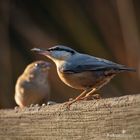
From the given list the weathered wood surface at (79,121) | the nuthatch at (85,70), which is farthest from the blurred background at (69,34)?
the weathered wood surface at (79,121)

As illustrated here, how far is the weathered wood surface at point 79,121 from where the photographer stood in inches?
87.8

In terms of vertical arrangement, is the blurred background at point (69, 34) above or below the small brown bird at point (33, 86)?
above

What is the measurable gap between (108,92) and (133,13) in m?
0.55

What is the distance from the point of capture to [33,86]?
4.91 meters

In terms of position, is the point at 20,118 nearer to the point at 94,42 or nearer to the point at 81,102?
the point at 81,102

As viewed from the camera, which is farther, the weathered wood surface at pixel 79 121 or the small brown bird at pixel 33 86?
the small brown bird at pixel 33 86

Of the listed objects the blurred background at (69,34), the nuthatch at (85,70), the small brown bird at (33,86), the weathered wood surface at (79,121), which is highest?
the blurred background at (69,34)

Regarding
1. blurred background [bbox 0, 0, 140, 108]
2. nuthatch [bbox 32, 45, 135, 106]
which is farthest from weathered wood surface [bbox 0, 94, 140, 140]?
blurred background [bbox 0, 0, 140, 108]

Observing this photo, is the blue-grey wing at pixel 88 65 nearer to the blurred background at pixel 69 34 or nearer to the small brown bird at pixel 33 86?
the blurred background at pixel 69 34

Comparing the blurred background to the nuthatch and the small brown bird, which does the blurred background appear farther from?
the nuthatch

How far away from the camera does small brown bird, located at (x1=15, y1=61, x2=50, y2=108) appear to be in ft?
15.1

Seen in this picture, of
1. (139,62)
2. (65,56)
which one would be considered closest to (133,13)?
(139,62)

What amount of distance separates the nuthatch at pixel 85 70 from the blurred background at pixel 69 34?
3.87ft

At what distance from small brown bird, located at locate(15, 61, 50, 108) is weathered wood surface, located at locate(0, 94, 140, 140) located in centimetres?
176
